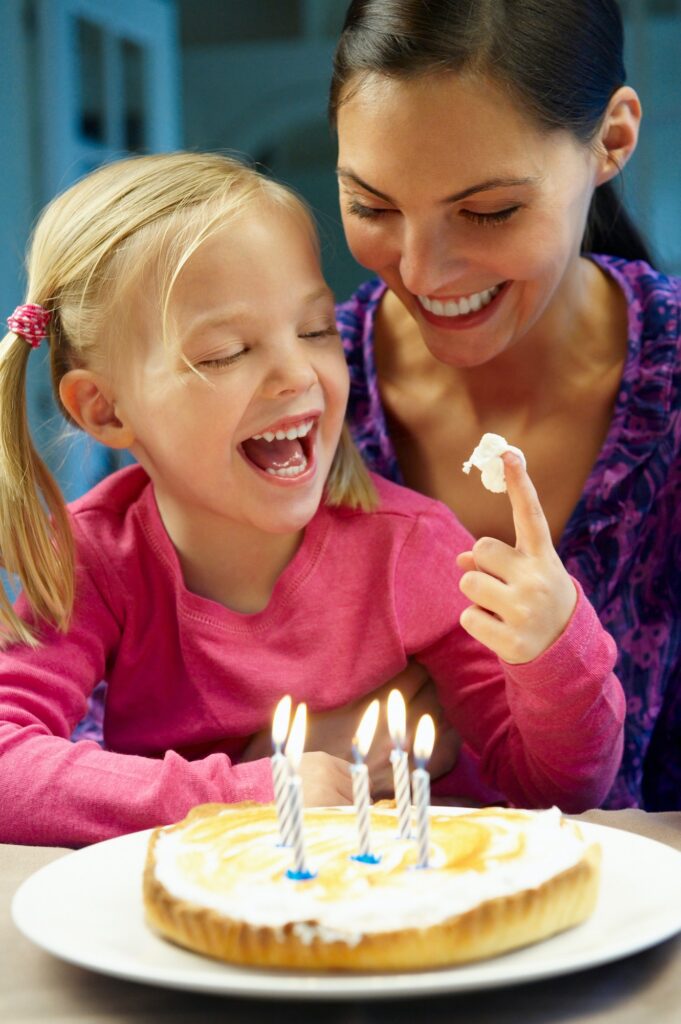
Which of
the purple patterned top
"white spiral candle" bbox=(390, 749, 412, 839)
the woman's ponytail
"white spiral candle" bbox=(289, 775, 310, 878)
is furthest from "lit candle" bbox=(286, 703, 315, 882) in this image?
the woman's ponytail

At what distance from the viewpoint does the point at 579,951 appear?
78 centimetres

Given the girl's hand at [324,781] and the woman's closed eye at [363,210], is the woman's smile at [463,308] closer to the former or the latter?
the woman's closed eye at [363,210]

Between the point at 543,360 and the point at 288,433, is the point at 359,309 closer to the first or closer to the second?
the point at 543,360

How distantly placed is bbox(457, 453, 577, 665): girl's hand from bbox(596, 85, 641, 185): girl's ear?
673 millimetres

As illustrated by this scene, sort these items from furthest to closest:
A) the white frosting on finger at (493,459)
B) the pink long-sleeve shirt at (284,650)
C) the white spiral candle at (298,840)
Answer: the pink long-sleeve shirt at (284,650) → the white frosting on finger at (493,459) → the white spiral candle at (298,840)

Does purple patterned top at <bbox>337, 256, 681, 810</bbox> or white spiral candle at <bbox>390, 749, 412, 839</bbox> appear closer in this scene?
white spiral candle at <bbox>390, 749, 412, 839</bbox>

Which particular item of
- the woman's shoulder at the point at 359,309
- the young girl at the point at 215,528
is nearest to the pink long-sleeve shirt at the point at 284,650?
the young girl at the point at 215,528

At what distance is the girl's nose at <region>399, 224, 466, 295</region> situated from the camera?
150cm

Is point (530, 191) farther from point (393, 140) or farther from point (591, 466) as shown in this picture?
point (591, 466)

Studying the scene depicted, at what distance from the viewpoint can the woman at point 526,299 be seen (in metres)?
1.46

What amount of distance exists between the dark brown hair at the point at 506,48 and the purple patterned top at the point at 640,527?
349 mm

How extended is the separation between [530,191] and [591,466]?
476 millimetres

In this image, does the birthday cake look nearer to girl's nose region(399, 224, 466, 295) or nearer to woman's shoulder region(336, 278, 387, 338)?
girl's nose region(399, 224, 466, 295)

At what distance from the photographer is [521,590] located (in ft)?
3.91
